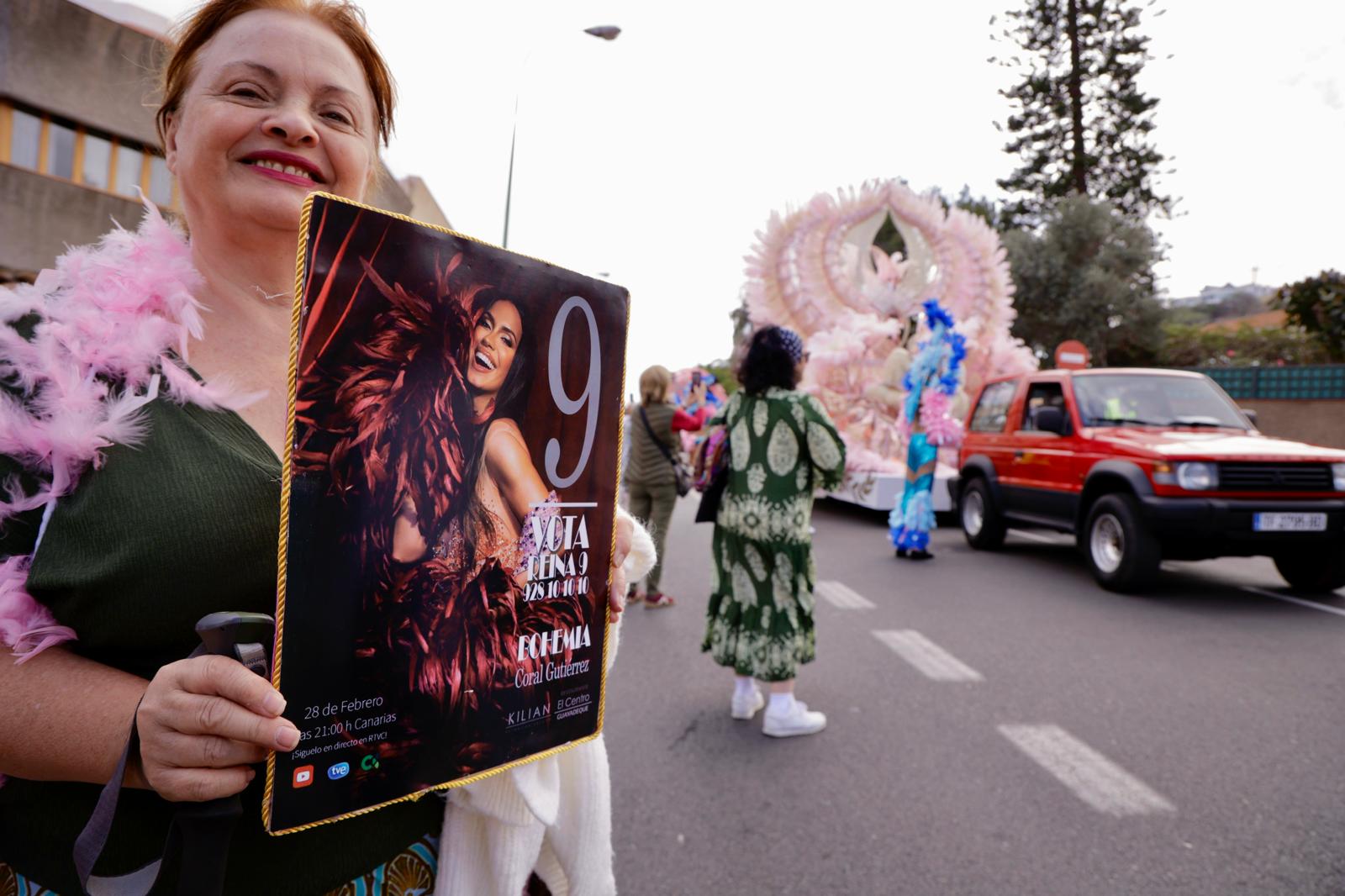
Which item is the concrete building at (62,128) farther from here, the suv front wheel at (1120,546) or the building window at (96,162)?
the suv front wheel at (1120,546)

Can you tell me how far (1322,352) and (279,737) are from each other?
3021 centimetres

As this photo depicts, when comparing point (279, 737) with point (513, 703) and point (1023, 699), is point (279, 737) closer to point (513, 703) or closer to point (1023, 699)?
point (513, 703)

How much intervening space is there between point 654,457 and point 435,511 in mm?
5840

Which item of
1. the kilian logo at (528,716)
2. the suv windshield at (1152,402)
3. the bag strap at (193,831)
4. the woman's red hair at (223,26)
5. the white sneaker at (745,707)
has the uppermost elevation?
the suv windshield at (1152,402)

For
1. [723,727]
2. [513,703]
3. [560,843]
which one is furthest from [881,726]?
[513,703]

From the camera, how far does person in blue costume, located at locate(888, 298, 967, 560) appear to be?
9.05 metres

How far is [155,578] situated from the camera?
91 centimetres

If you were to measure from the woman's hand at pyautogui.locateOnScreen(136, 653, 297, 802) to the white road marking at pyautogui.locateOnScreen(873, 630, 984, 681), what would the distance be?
180 inches

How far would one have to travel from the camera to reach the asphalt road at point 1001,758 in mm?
2809

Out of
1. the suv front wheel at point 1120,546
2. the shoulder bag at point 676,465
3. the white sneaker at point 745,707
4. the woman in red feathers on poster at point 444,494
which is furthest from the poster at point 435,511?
the suv front wheel at point 1120,546

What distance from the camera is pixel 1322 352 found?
948 inches

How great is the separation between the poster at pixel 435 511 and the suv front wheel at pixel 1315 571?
27.1 feet

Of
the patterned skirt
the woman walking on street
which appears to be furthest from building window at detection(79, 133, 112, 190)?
the patterned skirt

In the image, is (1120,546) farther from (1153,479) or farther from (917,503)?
(917,503)
